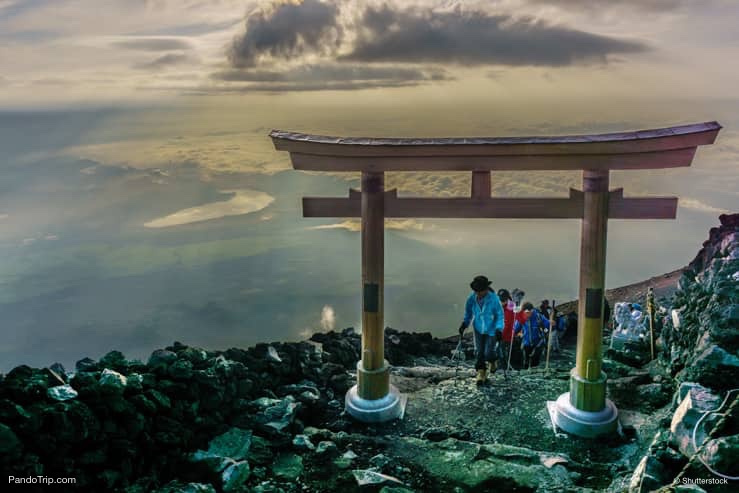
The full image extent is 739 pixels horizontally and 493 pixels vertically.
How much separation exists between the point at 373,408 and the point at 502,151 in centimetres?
376

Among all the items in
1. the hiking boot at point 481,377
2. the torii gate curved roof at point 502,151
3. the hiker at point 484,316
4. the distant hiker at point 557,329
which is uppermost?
the torii gate curved roof at point 502,151

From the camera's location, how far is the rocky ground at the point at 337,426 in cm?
591

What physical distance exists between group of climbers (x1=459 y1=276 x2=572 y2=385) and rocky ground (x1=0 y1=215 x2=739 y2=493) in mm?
533

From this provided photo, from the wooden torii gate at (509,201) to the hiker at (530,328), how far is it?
93.4 inches

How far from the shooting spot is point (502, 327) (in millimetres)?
8891

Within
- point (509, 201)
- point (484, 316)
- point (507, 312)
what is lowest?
point (507, 312)

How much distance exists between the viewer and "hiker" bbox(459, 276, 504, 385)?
28.6 ft

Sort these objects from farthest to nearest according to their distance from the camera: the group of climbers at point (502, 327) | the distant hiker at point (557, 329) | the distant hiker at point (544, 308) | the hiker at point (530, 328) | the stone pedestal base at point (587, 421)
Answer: the distant hiker at point (557, 329) < the distant hiker at point (544, 308) < the hiker at point (530, 328) < the group of climbers at point (502, 327) < the stone pedestal base at point (587, 421)

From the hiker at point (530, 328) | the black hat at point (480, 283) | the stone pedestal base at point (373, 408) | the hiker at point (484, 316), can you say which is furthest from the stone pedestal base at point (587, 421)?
the hiker at point (530, 328)

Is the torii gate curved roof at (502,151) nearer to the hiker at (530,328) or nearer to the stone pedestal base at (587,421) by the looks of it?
the stone pedestal base at (587,421)

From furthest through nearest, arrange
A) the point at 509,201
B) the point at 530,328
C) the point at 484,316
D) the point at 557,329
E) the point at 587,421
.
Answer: the point at 557,329 < the point at 530,328 < the point at 484,316 < the point at 509,201 < the point at 587,421

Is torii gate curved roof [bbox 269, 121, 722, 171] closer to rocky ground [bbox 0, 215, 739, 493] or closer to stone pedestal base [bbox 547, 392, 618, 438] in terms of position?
rocky ground [bbox 0, 215, 739, 493]

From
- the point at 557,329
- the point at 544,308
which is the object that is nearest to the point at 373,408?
the point at 544,308

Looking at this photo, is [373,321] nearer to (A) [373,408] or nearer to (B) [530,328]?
(A) [373,408]
